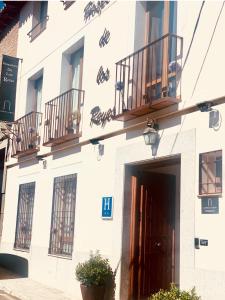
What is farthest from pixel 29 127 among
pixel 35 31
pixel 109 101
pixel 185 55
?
pixel 185 55

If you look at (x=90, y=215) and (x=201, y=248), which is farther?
(x=90, y=215)

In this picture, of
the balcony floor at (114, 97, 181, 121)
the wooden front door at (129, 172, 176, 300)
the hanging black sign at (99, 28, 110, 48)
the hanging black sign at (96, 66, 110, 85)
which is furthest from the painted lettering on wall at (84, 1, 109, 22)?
the wooden front door at (129, 172, 176, 300)

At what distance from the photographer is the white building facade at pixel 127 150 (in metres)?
6.31

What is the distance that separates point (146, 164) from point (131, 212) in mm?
A: 894

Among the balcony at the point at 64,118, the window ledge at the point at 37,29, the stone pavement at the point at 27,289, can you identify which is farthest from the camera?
the window ledge at the point at 37,29

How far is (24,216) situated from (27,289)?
3216 millimetres

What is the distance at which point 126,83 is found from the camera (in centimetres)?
834

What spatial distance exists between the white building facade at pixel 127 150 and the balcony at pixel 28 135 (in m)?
0.04

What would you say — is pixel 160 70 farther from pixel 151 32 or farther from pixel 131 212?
pixel 131 212

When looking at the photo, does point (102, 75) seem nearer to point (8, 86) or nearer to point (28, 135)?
point (28, 135)

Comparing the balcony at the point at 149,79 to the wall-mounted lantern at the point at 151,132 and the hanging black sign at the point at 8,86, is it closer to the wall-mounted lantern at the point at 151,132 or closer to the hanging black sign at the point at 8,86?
the wall-mounted lantern at the point at 151,132

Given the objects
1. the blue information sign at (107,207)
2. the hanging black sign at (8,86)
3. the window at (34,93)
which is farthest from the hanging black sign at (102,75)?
the hanging black sign at (8,86)

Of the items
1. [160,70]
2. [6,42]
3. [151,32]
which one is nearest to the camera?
[160,70]

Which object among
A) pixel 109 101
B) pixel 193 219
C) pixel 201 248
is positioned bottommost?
pixel 201 248
